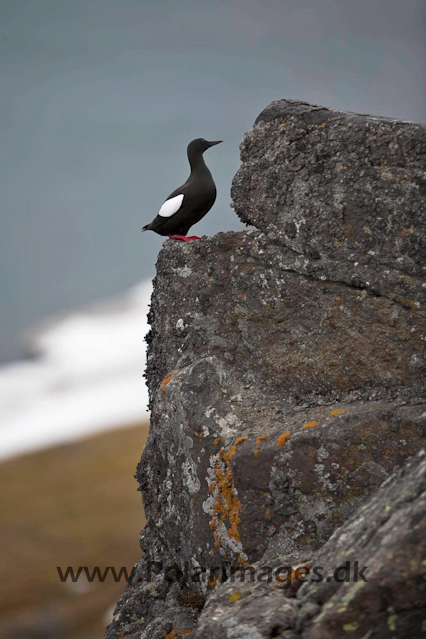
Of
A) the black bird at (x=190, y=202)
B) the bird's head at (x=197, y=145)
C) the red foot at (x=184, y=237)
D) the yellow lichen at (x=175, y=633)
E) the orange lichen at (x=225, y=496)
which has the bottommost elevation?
the yellow lichen at (x=175, y=633)

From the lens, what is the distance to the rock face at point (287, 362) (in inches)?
191

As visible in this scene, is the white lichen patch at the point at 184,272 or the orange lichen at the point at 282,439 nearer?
the orange lichen at the point at 282,439

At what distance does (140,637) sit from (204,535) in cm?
121

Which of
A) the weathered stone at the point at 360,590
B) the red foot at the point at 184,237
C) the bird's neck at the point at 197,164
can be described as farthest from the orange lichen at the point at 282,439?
the bird's neck at the point at 197,164

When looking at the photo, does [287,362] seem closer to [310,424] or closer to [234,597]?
[310,424]

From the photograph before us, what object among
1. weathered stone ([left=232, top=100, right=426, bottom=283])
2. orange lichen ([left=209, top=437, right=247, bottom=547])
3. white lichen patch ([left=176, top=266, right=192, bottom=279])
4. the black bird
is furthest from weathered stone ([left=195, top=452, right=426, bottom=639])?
the black bird

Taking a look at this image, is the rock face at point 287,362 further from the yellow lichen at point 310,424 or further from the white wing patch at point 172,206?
the white wing patch at point 172,206

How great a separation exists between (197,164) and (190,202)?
1.81ft

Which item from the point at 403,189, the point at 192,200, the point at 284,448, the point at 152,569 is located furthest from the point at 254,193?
the point at 152,569

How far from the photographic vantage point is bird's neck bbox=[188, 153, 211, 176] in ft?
22.5

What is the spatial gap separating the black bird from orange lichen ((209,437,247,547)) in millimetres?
2455

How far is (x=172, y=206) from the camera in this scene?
6625 mm

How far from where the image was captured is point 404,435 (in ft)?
15.2

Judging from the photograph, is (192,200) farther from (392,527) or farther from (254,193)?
(392,527)
